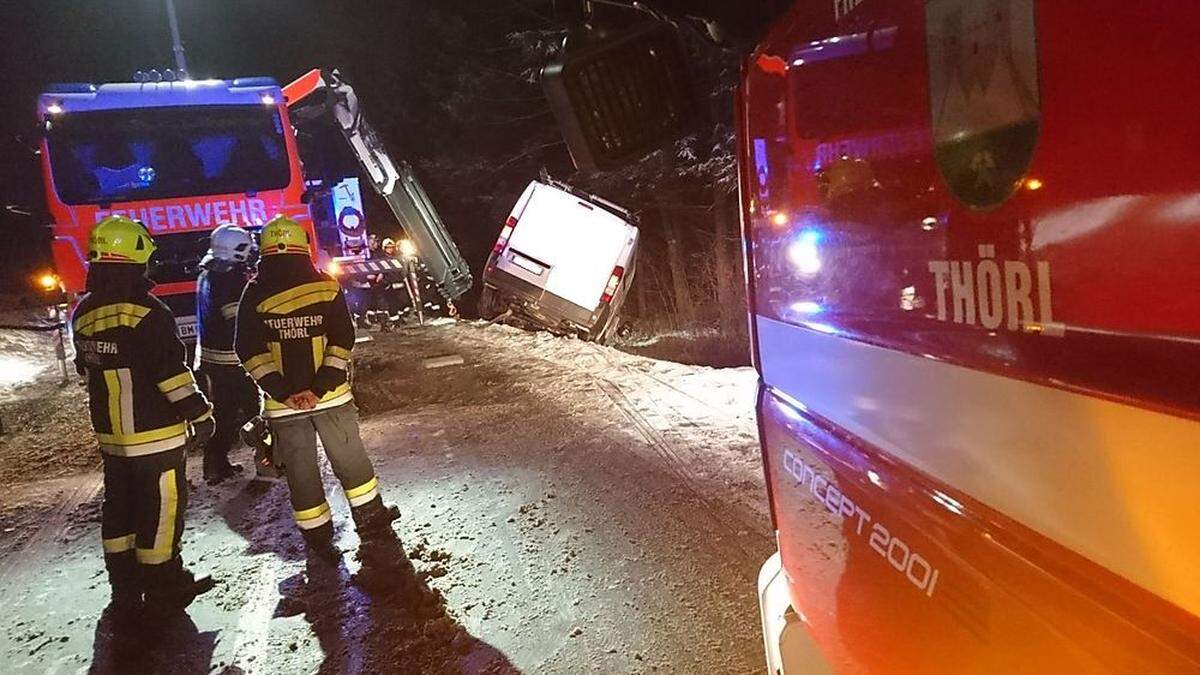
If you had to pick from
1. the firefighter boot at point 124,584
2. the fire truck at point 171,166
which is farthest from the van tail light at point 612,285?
the firefighter boot at point 124,584

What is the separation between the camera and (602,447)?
19.2ft

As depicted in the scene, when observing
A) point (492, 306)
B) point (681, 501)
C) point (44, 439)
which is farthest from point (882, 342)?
point (492, 306)

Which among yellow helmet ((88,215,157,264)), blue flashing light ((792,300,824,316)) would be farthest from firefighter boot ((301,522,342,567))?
blue flashing light ((792,300,824,316))

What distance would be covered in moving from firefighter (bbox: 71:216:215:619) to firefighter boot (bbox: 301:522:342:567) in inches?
22.8

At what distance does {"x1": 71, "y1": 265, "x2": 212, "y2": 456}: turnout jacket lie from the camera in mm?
3529

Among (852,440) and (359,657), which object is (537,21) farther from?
(852,440)

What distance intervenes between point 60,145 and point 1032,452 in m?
9.51

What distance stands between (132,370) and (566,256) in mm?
8626

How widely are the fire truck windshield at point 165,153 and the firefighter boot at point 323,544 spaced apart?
5.59 meters

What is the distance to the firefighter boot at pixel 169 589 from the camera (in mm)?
3639

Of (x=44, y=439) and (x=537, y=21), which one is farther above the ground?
(x=537, y=21)

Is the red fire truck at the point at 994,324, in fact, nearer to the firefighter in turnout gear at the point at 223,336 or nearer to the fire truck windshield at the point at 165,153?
the firefighter in turnout gear at the point at 223,336

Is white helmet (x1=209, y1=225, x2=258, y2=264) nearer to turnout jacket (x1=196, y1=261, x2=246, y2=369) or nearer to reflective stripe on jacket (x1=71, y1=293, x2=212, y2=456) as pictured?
turnout jacket (x1=196, y1=261, x2=246, y2=369)

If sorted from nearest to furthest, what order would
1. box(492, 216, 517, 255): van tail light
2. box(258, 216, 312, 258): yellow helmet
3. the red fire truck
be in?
the red fire truck
box(258, 216, 312, 258): yellow helmet
box(492, 216, 517, 255): van tail light
